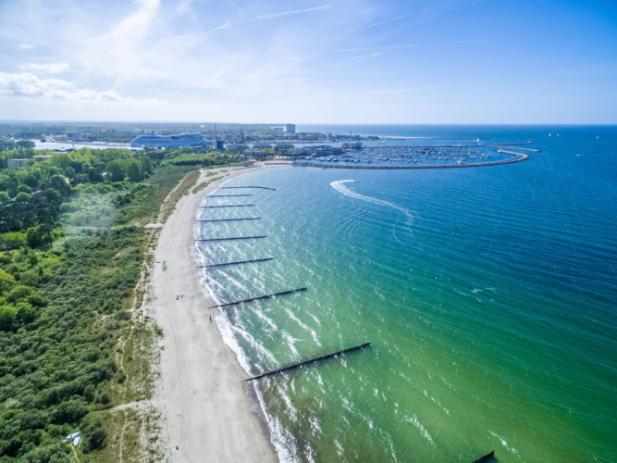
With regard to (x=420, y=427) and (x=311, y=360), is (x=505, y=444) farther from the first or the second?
(x=311, y=360)

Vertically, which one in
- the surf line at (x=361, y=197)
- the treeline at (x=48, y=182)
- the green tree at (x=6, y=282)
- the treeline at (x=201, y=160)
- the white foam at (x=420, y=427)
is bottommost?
the white foam at (x=420, y=427)

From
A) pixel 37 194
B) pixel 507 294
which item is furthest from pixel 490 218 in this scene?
pixel 37 194

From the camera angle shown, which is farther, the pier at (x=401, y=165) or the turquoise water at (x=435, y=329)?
the pier at (x=401, y=165)

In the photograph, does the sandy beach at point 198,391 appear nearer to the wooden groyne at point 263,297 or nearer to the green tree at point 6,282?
the wooden groyne at point 263,297

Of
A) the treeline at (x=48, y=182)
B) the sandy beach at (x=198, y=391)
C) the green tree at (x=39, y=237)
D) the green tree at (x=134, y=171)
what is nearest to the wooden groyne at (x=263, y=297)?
the sandy beach at (x=198, y=391)

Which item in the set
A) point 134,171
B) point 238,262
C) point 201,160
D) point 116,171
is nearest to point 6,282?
point 238,262

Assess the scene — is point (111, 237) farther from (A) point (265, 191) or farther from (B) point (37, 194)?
(A) point (265, 191)
